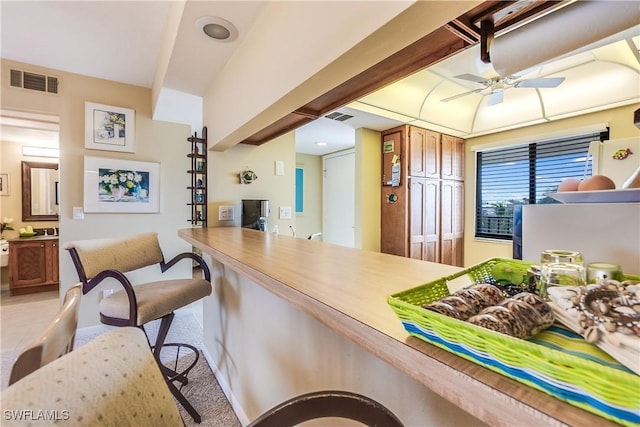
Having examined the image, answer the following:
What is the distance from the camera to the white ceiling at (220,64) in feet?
5.70

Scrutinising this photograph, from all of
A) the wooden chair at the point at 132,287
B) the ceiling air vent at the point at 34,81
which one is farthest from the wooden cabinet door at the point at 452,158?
the ceiling air vent at the point at 34,81

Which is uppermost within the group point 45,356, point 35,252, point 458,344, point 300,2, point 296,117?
point 300,2

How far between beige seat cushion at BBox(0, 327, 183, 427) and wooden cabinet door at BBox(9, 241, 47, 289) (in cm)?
485

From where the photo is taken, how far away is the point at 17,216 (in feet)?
13.6

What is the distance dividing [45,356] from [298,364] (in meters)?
0.74

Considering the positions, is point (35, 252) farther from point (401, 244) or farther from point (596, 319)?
point (596, 319)

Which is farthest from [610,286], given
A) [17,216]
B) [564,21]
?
[17,216]

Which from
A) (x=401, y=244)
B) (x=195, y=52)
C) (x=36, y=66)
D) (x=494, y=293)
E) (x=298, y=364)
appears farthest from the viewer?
(x=401, y=244)

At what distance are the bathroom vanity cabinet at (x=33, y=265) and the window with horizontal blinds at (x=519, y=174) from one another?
20.0 feet

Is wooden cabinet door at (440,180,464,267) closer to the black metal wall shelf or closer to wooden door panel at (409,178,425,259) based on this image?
wooden door panel at (409,178,425,259)

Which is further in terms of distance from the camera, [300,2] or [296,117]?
[296,117]

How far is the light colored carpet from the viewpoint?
1625 millimetres

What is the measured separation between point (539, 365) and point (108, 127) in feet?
11.3

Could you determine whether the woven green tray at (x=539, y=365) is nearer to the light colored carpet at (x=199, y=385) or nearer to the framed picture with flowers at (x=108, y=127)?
the light colored carpet at (x=199, y=385)
